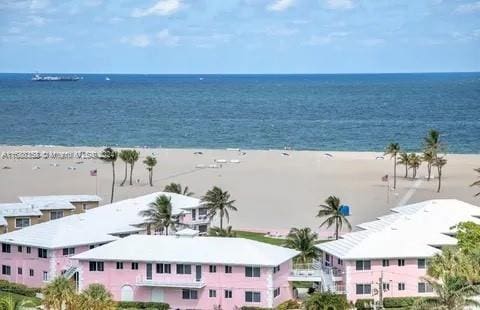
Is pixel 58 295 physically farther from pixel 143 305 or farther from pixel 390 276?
pixel 390 276

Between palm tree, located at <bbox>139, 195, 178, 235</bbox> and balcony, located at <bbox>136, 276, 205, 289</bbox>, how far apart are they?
9.84 meters

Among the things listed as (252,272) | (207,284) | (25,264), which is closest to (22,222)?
(25,264)

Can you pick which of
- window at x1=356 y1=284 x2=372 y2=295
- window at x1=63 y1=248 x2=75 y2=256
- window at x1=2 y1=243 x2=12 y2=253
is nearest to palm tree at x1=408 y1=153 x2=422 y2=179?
window at x1=356 y1=284 x2=372 y2=295

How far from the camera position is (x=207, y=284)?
6122 centimetres

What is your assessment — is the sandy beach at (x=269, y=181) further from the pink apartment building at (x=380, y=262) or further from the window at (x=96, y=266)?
the window at (x=96, y=266)

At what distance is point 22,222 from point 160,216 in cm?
1265

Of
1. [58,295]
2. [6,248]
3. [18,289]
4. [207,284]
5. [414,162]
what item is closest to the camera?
[58,295]

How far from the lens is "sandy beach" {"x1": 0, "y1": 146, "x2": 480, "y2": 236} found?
92.7 meters

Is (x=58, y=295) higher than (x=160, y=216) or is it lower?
lower

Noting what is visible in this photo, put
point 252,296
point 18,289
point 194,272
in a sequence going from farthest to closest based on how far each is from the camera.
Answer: point 18,289, point 194,272, point 252,296

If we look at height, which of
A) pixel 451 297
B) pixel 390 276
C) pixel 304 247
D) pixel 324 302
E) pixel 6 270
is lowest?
pixel 6 270

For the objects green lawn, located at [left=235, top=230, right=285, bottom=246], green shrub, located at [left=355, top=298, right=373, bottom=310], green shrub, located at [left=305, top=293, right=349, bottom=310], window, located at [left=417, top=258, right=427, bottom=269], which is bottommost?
green shrub, located at [left=355, top=298, right=373, bottom=310]

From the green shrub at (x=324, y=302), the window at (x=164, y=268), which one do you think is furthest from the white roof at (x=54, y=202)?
the green shrub at (x=324, y=302)

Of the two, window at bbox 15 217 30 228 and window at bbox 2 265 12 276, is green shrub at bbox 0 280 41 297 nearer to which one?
window at bbox 2 265 12 276
